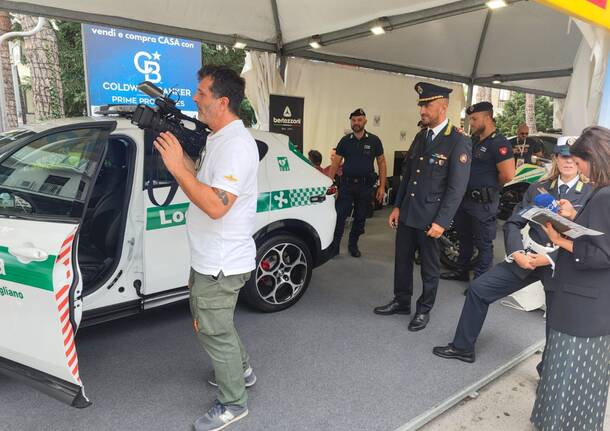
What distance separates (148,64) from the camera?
525 centimetres

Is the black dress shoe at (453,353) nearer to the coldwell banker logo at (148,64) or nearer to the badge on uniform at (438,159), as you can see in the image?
the badge on uniform at (438,159)

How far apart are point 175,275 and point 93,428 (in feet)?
3.15

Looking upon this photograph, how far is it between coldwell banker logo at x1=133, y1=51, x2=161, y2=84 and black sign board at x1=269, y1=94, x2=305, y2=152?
1.67 meters

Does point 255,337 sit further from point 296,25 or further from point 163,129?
point 296,25

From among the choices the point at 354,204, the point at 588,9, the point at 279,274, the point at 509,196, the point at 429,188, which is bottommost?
the point at 279,274

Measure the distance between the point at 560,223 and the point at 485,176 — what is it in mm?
2134

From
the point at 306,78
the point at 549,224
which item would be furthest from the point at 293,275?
the point at 306,78

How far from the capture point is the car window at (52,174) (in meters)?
2.12

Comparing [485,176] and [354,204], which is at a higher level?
[485,176]

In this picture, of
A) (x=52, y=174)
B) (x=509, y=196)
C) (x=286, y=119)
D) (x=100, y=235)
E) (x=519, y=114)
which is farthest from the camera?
(x=519, y=114)

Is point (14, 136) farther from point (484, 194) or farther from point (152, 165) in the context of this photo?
point (484, 194)

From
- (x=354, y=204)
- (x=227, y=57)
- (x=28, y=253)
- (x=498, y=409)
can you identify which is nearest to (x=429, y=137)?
(x=498, y=409)

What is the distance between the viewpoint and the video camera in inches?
70.6

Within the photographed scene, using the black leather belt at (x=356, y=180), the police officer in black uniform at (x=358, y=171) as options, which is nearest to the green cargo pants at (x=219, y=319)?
the police officer in black uniform at (x=358, y=171)
